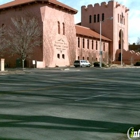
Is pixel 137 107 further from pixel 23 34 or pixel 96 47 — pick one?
pixel 96 47

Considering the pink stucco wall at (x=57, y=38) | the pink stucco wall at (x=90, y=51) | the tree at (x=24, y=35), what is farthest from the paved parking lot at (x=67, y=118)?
the pink stucco wall at (x=90, y=51)

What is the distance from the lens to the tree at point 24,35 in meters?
44.2

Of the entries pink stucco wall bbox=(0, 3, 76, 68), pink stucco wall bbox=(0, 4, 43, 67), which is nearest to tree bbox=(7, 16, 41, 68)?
pink stucco wall bbox=(0, 4, 43, 67)

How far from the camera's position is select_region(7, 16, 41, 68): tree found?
145 feet

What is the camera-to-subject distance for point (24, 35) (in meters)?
45.6

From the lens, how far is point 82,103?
390 inches

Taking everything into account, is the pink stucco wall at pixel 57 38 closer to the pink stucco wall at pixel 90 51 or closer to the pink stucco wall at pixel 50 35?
the pink stucco wall at pixel 50 35

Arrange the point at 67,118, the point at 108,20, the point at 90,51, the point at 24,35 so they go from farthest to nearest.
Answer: the point at 108,20, the point at 90,51, the point at 24,35, the point at 67,118

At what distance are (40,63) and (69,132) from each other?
45.0 meters

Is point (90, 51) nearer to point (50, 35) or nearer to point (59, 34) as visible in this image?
point (59, 34)

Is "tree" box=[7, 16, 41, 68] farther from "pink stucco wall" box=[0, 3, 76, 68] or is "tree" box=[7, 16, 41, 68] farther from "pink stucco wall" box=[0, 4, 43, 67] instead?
"pink stucco wall" box=[0, 3, 76, 68]

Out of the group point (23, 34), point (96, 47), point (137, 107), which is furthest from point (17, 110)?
point (96, 47)

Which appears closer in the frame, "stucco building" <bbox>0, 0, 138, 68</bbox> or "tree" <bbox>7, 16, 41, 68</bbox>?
"tree" <bbox>7, 16, 41, 68</bbox>

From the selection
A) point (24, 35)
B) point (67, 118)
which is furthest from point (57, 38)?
point (67, 118)
